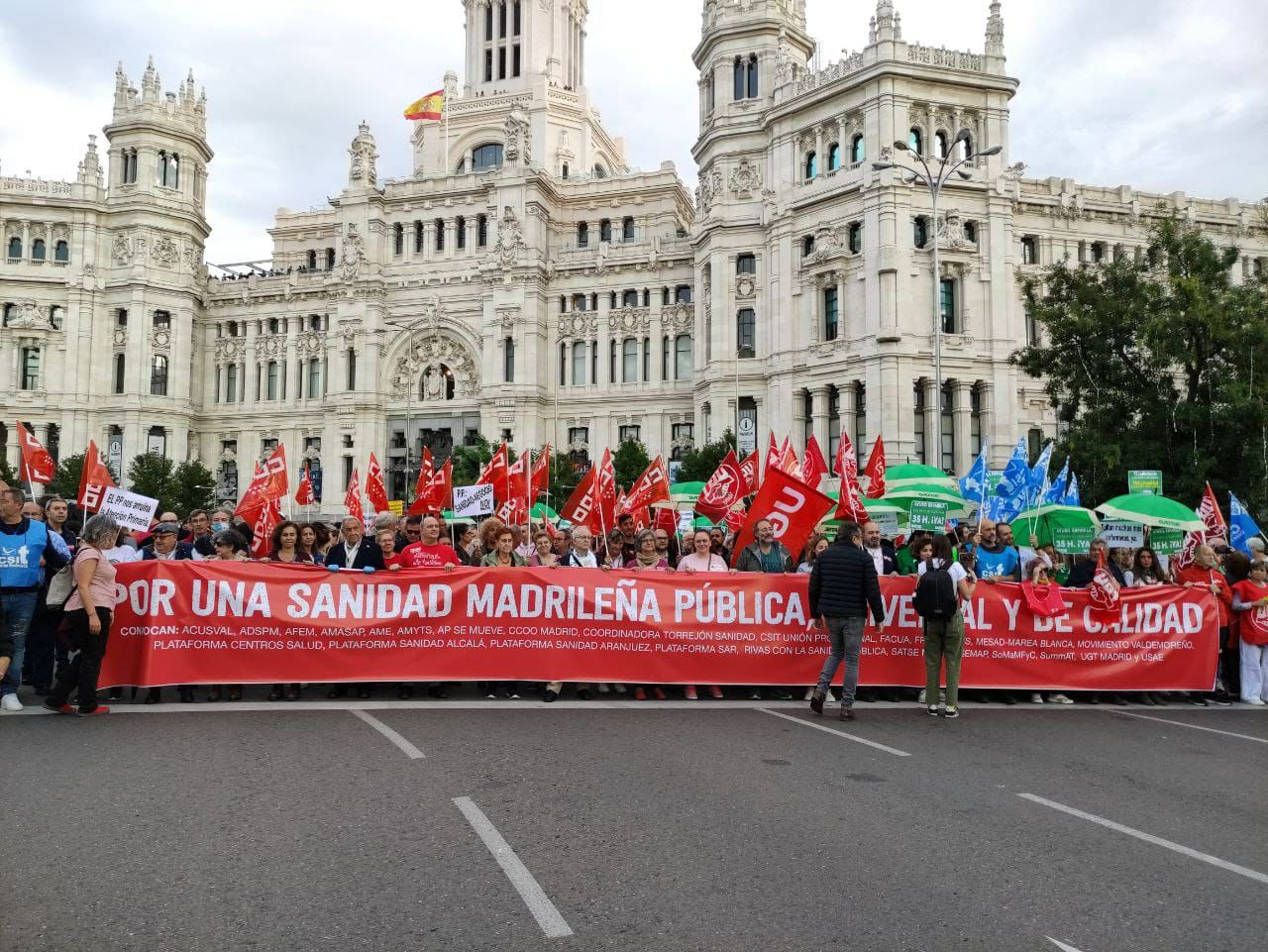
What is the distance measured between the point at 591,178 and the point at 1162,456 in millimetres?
44431

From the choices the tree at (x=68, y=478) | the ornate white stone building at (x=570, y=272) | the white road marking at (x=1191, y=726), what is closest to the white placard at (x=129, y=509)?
the white road marking at (x=1191, y=726)

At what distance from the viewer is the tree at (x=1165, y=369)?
24609mm

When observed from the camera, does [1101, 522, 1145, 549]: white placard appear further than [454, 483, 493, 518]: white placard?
Yes

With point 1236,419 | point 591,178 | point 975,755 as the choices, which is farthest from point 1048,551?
point 591,178

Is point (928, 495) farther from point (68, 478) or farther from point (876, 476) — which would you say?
point (68, 478)

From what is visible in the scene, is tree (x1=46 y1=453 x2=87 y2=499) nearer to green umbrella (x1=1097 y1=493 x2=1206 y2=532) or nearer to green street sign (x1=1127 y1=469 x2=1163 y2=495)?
green street sign (x1=1127 y1=469 x2=1163 y2=495)

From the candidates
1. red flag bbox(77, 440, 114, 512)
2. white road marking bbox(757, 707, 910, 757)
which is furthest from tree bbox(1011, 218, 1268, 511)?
red flag bbox(77, 440, 114, 512)

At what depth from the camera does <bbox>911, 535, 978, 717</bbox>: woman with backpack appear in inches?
439

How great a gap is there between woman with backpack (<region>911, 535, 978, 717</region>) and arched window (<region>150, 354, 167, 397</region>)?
6195cm

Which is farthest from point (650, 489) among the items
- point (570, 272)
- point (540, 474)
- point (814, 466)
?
point (570, 272)

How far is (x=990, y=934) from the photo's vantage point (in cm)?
467

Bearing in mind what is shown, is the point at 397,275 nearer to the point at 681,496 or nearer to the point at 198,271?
the point at 198,271

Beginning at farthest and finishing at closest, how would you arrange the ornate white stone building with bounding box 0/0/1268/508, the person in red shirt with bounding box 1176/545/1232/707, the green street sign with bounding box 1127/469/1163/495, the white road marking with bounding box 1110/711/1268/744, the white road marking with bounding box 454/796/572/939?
1. the ornate white stone building with bounding box 0/0/1268/508
2. the green street sign with bounding box 1127/469/1163/495
3. the person in red shirt with bounding box 1176/545/1232/707
4. the white road marking with bounding box 1110/711/1268/744
5. the white road marking with bounding box 454/796/572/939

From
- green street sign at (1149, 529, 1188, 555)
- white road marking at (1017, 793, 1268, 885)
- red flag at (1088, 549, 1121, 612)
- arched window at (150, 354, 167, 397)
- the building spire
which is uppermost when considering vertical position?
the building spire
